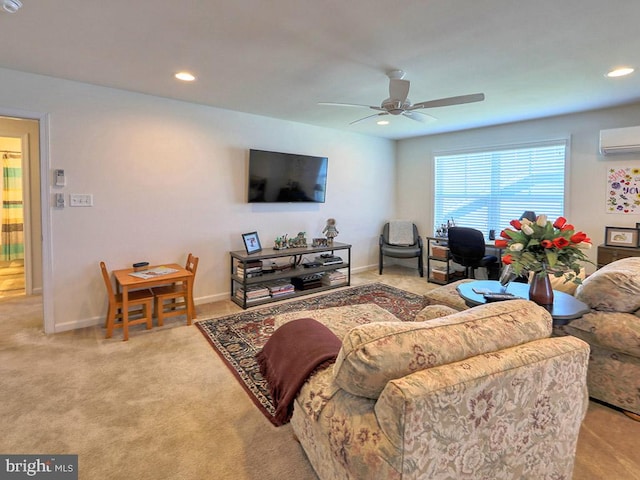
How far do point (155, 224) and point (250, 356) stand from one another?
74.6 inches

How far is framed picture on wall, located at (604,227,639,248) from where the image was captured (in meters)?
3.71

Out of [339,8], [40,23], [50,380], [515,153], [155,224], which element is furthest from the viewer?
[515,153]

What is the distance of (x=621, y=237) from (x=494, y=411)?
3902 millimetres

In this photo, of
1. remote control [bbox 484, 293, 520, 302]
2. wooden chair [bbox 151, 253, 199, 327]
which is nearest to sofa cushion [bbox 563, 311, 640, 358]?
remote control [bbox 484, 293, 520, 302]

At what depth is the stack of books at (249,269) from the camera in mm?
3951

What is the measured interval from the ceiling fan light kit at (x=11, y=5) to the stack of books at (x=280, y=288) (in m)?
3.17

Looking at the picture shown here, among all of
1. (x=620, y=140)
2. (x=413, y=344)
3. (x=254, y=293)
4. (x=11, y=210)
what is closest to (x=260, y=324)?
(x=254, y=293)

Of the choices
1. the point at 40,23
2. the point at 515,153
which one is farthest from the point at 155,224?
the point at 515,153

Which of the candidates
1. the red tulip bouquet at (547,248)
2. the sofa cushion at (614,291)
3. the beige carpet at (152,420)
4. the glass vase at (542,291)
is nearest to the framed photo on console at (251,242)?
the beige carpet at (152,420)

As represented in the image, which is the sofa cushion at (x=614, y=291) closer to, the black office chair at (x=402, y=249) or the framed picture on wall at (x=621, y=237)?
the framed picture on wall at (x=621, y=237)

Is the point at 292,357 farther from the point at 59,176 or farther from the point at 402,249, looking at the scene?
the point at 402,249

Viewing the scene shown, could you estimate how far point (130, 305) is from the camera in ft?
10.3

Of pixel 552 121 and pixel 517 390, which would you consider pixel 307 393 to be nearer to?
pixel 517 390

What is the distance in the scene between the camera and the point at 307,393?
134 centimetres
